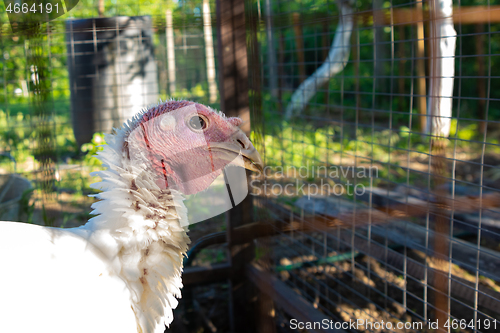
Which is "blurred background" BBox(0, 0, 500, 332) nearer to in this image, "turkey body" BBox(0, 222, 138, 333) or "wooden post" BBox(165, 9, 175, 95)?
"wooden post" BBox(165, 9, 175, 95)

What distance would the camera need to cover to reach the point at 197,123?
1462 millimetres

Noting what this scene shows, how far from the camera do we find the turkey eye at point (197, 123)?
1.46 meters

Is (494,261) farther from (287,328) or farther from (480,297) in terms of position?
(287,328)

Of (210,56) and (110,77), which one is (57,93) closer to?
(110,77)

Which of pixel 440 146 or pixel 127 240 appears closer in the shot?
pixel 127 240

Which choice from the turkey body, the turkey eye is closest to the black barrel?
the turkey eye

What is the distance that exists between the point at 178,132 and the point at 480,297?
70.7 inches

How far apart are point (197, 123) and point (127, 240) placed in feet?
1.75

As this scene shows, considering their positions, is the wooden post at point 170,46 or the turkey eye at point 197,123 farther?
the wooden post at point 170,46

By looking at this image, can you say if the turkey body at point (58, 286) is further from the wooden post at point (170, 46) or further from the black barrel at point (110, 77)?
the black barrel at point (110, 77)

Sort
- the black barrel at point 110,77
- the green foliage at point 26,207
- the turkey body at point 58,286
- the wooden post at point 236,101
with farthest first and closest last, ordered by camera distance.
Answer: the black barrel at point 110,77
the green foliage at point 26,207
the wooden post at point 236,101
the turkey body at point 58,286

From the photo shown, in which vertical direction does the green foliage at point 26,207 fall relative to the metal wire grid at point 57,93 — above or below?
below

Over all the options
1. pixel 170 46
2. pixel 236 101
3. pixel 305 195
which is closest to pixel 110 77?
pixel 170 46

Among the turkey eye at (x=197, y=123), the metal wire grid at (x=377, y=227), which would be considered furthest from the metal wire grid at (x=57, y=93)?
the turkey eye at (x=197, y=123)
